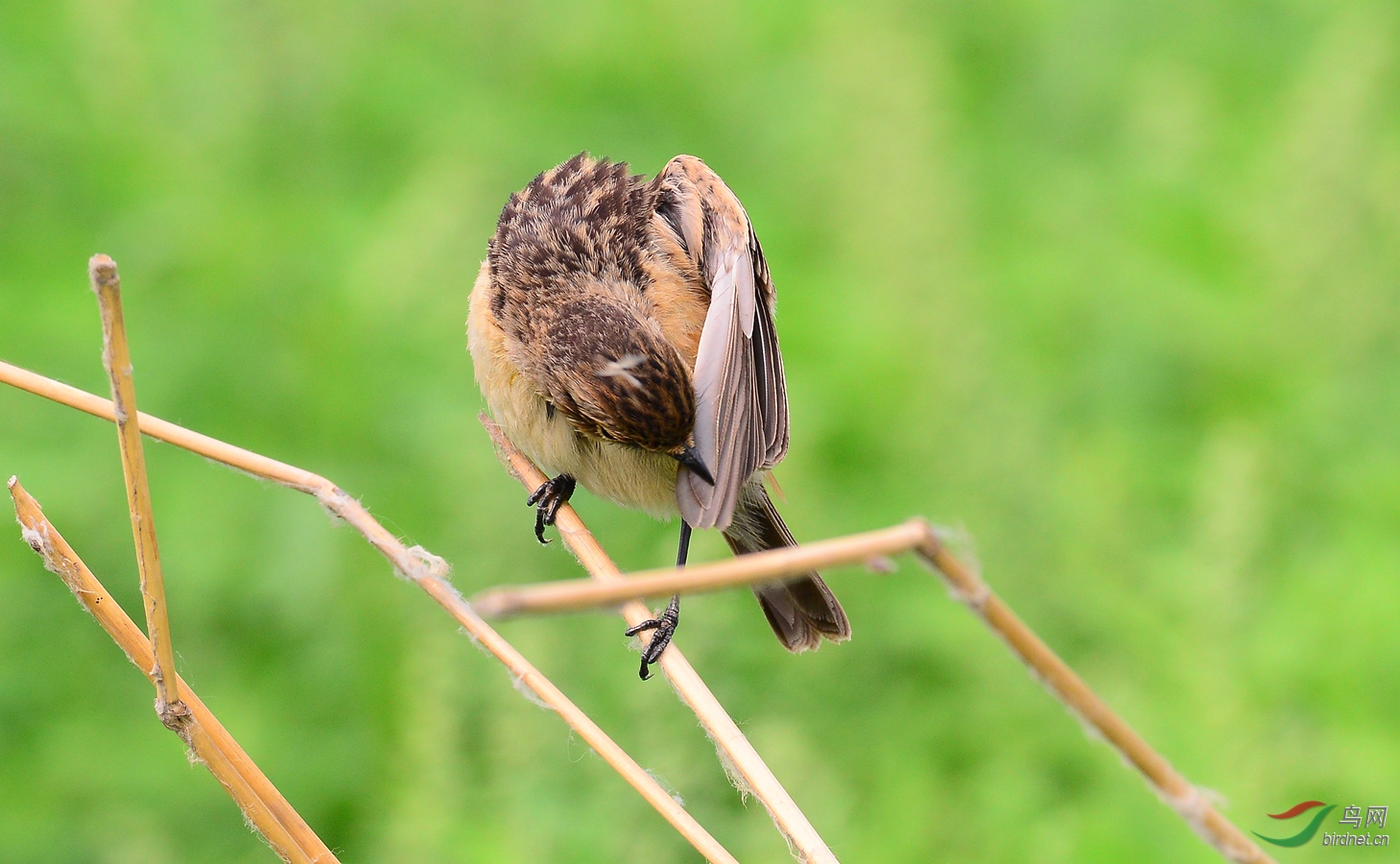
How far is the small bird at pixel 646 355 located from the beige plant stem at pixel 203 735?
1266 millimetres

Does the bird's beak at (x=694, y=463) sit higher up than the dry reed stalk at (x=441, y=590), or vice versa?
the bird's beak at (x=694, y=463)

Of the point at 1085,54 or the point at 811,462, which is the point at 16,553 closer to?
the point at 811,462

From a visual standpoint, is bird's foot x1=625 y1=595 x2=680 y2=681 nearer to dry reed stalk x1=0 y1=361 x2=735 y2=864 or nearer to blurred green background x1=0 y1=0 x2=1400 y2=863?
blurred green background x1=0 y1=0 x2=1400 y2=863

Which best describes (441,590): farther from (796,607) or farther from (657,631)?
(796,607)

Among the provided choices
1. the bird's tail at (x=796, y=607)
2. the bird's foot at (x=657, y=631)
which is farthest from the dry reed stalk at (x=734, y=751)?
the bird's tail at (x=796, y=607)

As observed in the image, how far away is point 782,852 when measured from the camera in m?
3.79

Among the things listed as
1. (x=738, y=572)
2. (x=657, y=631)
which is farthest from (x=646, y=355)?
(x=738, y=572)

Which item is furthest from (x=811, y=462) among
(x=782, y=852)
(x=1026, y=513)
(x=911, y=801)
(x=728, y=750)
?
(x=728, y=750)

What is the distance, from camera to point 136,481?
2332mm

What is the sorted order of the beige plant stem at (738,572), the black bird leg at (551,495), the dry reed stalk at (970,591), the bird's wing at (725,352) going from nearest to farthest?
the beige plant stem at (738,572)
the dry reed stalk at (970,591)
the bird's wing at (725,352)
the black bird leg at (551,495)

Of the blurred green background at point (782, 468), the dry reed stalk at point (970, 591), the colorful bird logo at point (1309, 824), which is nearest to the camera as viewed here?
the dry reed stalk at point (970, 591)

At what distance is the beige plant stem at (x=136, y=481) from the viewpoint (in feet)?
6.79

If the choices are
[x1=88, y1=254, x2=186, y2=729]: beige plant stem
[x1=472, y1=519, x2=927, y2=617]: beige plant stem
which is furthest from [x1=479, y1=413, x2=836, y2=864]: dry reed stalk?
[x1=88, y1=254, x2=186, y2=729]: beige plant stem

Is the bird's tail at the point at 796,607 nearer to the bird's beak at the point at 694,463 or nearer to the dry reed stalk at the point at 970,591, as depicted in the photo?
the bird's beak at the point at 694,463
